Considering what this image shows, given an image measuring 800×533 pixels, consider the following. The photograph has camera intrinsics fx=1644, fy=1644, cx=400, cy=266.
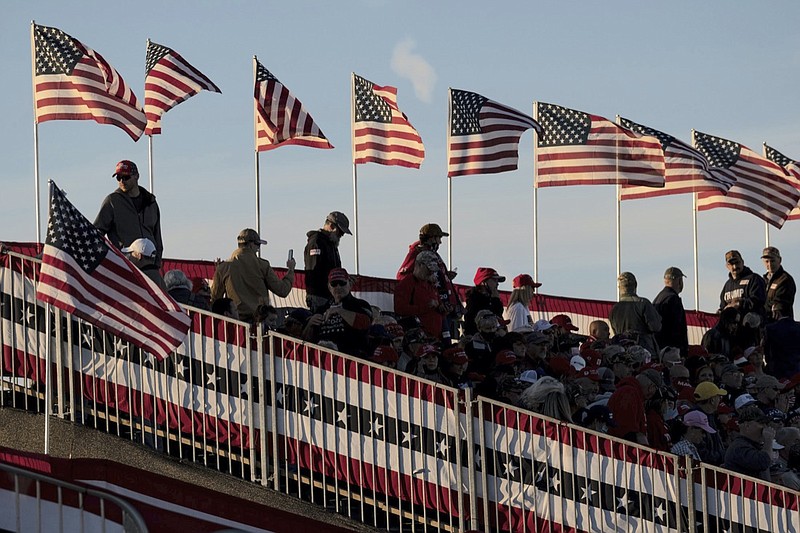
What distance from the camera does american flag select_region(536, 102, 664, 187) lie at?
82.8ft

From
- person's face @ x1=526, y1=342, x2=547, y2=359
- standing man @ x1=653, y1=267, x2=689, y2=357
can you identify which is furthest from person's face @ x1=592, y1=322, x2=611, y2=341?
person's face @ x1=526, y1=342, x2=547, y2=359

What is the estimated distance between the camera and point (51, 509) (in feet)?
30.1

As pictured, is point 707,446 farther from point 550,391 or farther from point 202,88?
point 202,88

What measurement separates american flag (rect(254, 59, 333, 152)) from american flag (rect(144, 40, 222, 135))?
2.80 feet

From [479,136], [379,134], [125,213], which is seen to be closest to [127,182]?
[125,213]

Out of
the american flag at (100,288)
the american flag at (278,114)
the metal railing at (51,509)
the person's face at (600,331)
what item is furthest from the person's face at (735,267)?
the metal railing at (51,509)

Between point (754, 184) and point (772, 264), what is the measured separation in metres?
4.27

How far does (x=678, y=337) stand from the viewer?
20.7 m

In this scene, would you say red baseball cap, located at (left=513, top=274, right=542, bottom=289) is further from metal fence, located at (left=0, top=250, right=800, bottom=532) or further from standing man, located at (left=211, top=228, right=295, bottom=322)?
metal fence, located at (left=0, top=250, right=800, bottom=532)

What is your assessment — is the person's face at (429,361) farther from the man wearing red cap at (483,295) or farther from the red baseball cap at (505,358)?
the man wearing red cap at (483,295)

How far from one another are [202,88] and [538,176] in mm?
5757

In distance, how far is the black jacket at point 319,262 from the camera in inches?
673

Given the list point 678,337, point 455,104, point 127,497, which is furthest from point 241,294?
point 455,104

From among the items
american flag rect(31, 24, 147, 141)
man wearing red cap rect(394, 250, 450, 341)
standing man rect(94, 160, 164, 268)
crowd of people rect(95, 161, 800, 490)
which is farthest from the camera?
american flag rect(31, 24, 147, 141)
